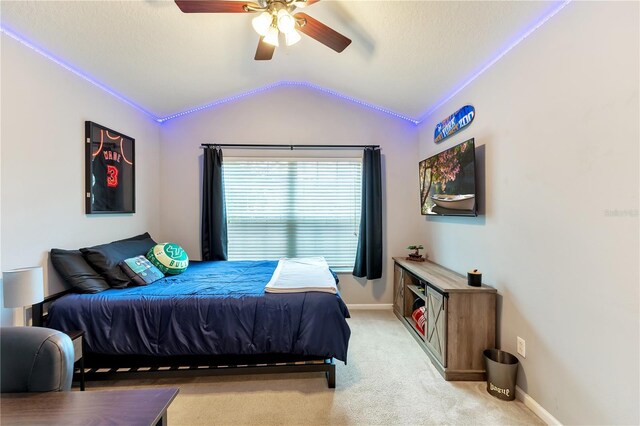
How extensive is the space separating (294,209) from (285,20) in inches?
97.0

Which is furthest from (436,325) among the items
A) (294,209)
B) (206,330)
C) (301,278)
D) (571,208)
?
(294,209)

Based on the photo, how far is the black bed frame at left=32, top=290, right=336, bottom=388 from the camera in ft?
6.98

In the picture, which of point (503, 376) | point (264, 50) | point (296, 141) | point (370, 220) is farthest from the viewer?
point (296, 141)

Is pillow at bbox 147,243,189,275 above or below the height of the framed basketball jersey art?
below

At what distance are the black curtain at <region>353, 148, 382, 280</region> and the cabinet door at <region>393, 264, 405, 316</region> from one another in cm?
21

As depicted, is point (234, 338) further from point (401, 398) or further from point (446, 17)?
point (446, 17)

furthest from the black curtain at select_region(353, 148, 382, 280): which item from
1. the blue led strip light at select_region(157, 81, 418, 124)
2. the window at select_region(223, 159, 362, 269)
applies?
the blue led strip light at select_region(157, 81, 418, 124)

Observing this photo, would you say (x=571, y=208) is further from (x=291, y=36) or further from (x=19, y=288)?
(x=19, y=288)

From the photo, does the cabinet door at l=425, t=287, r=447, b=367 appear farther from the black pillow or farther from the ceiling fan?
the black pillow

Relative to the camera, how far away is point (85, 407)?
932 millimetres

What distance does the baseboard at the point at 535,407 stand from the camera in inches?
68.8

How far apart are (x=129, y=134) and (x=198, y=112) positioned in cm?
93

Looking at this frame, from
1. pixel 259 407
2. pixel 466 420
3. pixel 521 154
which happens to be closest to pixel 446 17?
pixel 521 154

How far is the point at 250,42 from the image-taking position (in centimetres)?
262
